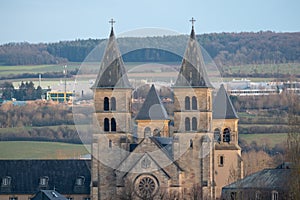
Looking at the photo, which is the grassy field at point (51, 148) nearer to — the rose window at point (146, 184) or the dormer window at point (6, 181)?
the dormer window at point (6, 181)

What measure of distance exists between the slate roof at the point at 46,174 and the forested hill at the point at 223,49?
2075 inches

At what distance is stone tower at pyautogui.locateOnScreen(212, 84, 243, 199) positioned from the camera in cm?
9912

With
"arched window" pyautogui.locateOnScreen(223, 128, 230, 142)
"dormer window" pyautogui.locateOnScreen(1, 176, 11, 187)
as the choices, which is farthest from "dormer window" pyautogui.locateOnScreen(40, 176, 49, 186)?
"arched window" pyautogui.locateOnScreen(223, 128, 230, 142)

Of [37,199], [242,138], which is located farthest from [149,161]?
[242,138]

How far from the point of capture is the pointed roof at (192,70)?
310 feet

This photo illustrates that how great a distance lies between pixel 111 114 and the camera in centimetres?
9425

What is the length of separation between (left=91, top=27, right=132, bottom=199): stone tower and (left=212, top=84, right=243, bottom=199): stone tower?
6.72 metres

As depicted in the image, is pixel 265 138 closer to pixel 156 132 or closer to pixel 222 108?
pixel 222 108

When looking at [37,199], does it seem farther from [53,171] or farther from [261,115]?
[261,115]

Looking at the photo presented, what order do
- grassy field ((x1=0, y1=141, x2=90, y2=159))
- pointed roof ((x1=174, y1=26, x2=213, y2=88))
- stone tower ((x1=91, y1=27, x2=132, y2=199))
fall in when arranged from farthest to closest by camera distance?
grassy field ((x1=0, y1=141, x2=90, y2=159)) → pointed roof ((x1=174, y1=26, x2=213, y2=88)) → stone tower ((x1=91, y1=27, x2=132, y2=199))

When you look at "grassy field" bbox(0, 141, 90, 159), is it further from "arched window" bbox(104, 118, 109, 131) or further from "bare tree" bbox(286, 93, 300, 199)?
"bare tree" bbox(286, 93, 300, 199)

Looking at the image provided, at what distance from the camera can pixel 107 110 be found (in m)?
94.4

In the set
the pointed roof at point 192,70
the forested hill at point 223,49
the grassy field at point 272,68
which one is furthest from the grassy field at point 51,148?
the pointed roof at point 192,70

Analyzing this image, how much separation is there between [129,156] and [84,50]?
7355 centimetres
